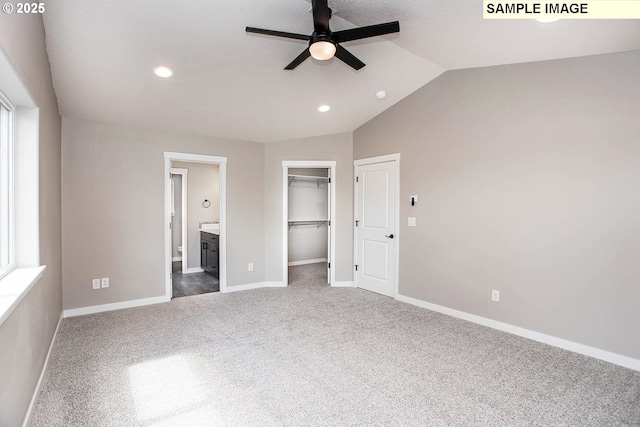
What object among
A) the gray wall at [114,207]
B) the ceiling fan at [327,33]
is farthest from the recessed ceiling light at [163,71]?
the gray wall at [114,207]

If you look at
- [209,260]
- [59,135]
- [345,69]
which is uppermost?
[345,69]

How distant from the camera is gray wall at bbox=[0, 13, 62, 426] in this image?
1.54m

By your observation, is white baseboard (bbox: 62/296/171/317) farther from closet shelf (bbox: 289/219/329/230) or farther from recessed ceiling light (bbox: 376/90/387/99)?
recessed ceiling light (bbox: 376/90/387/99)

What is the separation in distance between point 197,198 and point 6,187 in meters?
4.41

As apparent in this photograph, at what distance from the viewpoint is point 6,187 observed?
196 cm

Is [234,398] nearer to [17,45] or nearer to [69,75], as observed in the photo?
[17,45]

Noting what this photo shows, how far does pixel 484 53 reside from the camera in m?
3.08

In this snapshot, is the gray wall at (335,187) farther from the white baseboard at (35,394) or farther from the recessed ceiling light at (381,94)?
the white baseboard at (35,394)

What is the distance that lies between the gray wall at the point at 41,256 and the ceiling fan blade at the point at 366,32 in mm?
1766

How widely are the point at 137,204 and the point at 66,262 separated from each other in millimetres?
982

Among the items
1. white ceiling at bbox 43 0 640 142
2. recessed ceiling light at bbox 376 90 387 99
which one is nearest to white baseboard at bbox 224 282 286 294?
white ceiling at bbox 43 0 640 142

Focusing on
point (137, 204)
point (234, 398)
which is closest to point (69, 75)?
point (137, 204)

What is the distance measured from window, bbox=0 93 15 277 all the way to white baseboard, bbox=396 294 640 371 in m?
4.04

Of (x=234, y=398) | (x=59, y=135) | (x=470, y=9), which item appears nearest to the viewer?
(x=234, y=398)
